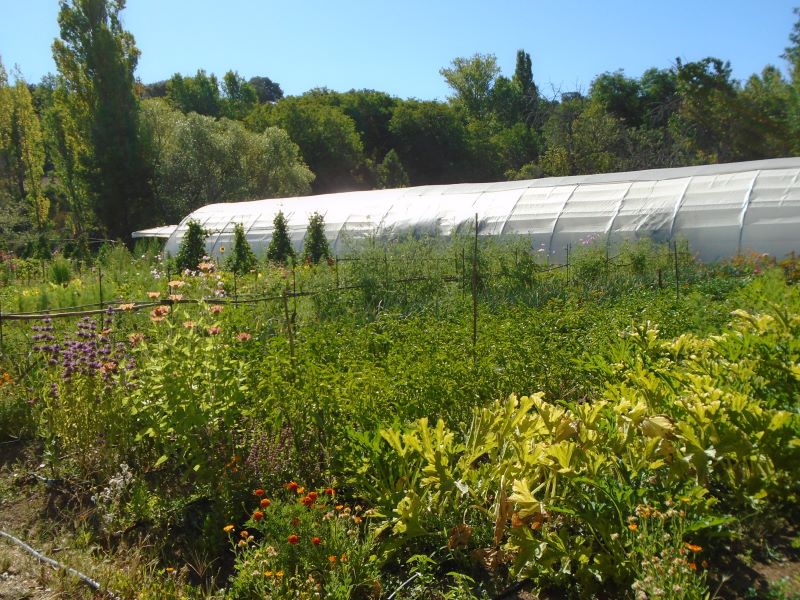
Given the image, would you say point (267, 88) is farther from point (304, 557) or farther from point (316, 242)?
point (304, 557)

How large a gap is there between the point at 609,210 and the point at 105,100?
19.1 metres

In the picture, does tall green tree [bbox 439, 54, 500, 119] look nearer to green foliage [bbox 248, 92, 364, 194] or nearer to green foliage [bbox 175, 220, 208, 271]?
green foliage [bbox 248, 92, 364, 194]

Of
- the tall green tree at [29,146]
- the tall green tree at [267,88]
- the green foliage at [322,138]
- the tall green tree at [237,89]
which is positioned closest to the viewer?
the tall green tree at [29,146]

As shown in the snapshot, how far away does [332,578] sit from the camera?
8.14ft

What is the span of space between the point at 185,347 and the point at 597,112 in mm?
26084

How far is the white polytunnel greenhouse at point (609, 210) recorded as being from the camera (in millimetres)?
11750

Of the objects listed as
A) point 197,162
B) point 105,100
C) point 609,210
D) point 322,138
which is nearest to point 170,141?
point 197,162

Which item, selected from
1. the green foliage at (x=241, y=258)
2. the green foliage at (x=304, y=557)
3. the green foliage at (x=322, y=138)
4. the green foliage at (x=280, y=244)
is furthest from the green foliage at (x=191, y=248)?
the green foliage at (x=322, y=138)

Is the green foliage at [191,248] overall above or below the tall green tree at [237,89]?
below

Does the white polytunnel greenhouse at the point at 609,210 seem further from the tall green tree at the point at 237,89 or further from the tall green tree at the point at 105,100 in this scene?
the tall green tree at the point at 237,89

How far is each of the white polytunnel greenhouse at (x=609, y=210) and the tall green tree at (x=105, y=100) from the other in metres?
10.3

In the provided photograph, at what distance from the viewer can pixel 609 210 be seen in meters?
13.4

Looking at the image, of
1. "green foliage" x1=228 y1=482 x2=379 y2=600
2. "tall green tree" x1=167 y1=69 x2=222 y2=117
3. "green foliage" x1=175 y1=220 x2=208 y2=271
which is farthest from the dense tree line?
"green foliage" x1=228 y1=482 x2=379 y2=600

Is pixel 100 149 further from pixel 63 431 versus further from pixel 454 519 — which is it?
pixel 454 519
